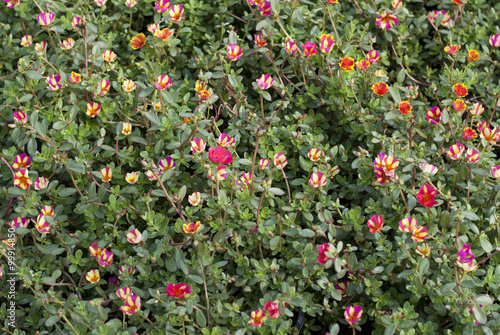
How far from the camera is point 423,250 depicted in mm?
1562

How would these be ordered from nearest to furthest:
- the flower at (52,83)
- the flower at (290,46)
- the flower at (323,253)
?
the flower at (323,253) < the flower at (52,83) < the flower at (290,46)

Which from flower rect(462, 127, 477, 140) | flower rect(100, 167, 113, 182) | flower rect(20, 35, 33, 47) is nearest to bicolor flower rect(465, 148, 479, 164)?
flower rect(462, 127, 477, 140)

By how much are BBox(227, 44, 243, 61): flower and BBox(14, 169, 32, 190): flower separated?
902 millimetres

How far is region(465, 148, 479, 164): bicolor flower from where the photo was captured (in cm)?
172

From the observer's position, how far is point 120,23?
95.5 inches

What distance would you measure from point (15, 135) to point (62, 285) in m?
0.57

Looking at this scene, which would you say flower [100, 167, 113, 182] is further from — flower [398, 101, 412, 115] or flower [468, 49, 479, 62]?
flower [468, 49, 479, 62]

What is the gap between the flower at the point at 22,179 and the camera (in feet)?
5.49

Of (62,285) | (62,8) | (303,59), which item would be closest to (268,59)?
(303,59)

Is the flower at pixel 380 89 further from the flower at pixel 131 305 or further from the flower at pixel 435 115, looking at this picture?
the flower at pixel 131 305

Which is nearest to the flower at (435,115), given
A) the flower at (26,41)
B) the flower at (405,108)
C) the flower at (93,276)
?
the flower at (405,108)

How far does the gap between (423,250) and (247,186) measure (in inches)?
24.3

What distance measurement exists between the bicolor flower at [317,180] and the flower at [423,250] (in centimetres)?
38

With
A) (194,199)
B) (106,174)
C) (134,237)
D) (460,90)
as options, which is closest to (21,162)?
(106,174)
